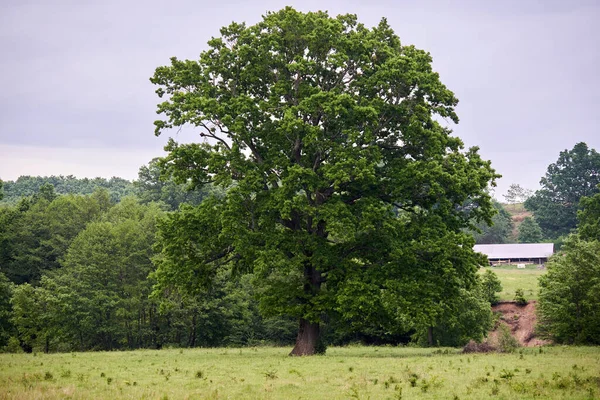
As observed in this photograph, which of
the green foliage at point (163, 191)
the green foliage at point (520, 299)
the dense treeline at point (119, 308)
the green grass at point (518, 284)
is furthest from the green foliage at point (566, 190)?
the dense treeline at point (119, 308)

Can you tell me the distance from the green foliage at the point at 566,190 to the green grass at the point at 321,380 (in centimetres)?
14006

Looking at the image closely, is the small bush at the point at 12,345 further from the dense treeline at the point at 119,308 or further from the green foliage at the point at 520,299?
the green foliage at the point at 520,299

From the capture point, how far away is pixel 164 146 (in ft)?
117

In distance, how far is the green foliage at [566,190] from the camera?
160 m

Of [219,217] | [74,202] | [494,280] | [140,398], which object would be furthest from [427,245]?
[74,202]

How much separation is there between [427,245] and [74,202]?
7546 centimetres

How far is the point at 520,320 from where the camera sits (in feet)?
207

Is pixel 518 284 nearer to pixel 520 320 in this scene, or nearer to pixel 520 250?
pixel 520 320

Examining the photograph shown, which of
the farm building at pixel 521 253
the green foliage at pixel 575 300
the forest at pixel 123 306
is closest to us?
the green foliage at pixel 575 300

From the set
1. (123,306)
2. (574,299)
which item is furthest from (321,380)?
(123,306)

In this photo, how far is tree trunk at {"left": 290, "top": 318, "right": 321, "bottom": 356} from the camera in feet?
116

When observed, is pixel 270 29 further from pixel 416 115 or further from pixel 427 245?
pixel 427 245

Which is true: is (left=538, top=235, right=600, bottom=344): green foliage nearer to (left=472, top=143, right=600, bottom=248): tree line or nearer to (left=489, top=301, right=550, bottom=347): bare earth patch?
(left=489, top=301, right=550, bottom=347): bare earth patch

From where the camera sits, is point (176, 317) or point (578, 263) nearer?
point (578, 263)
